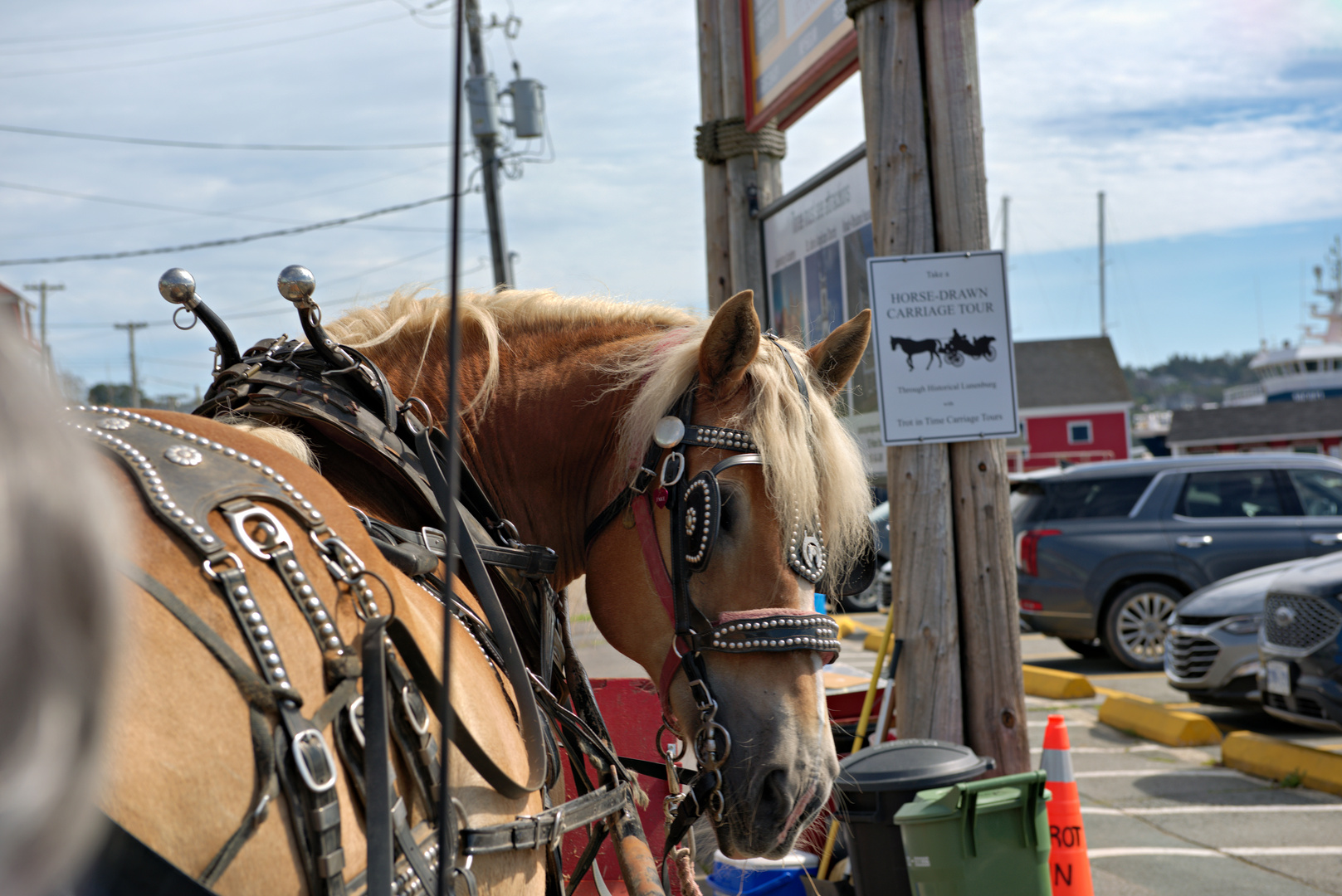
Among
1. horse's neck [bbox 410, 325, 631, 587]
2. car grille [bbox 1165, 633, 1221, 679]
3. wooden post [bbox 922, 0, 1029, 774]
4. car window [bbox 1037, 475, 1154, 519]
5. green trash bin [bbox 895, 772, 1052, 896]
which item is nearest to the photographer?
horse's neck [bbox 410, 325, 631, 587]

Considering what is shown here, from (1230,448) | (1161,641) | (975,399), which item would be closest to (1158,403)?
(1230,448)

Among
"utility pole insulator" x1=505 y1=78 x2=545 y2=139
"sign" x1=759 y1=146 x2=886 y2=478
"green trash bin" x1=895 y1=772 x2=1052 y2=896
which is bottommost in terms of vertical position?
"green trash bin" x1=895 y1=772 x2=1052 y2=896

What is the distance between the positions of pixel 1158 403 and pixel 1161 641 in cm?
11447

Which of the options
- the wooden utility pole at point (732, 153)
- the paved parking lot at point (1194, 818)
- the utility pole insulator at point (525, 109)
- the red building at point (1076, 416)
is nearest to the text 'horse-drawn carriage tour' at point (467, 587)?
the paved parking lot at point (1194, 818)

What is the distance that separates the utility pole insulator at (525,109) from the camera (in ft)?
50.5

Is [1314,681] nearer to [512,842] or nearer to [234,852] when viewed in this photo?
[512,842]

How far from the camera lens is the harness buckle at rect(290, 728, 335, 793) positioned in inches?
42.7

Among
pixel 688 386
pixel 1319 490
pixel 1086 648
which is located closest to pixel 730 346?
pixel 688 386

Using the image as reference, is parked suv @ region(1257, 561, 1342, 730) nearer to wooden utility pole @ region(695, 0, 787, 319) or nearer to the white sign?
the white sign

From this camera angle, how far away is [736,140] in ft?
17.7

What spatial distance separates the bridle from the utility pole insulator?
14455 millimetres

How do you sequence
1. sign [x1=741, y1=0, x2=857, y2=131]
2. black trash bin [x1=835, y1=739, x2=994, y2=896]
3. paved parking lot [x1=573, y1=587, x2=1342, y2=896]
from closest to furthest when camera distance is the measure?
black trash bin [x1=835, y1=739, x2=994, y2=896] → sign [x1=741, y1=0, x2=857, y2=131] → paved parking lot [x1=573, y1=587, x2=1342, y2=896]

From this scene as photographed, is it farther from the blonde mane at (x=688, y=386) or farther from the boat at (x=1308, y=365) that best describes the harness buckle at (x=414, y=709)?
the boat at (x=1308, y=365)

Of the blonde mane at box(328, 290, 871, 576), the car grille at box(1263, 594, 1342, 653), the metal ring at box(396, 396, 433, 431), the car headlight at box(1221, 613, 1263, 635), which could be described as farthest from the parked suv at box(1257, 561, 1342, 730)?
the metal ring at box(396, 396, 433, 431)
